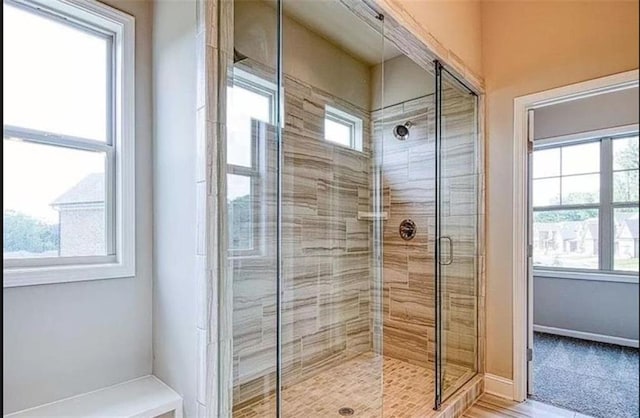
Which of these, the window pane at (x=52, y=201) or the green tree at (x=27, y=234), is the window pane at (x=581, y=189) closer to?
the window pane at (x=52, y=201)

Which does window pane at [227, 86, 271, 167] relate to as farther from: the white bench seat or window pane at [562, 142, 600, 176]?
window pane at [562, 142, 600, 176]

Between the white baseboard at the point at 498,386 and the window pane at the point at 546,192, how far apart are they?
1.56 metres

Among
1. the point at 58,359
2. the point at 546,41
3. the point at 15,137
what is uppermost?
the point at 546,41

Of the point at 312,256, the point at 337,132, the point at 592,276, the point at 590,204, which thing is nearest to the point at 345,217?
the point at 312,256

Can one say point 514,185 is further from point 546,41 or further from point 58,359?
point 58,359

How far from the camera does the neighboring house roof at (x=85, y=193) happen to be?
1.82m

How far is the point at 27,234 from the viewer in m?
1.70

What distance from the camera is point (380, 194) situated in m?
3.20

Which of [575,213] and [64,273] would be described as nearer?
[575,213]

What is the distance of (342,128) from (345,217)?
2.37 feet

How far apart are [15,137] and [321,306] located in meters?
2.14

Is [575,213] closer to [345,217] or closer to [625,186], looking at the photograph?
[625,186]

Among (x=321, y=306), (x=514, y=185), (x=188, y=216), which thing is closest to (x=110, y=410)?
(x=188, y=216)

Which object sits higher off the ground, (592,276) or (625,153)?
(625,153)
